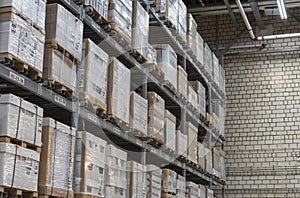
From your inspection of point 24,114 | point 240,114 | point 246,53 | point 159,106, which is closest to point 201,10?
point 246,53

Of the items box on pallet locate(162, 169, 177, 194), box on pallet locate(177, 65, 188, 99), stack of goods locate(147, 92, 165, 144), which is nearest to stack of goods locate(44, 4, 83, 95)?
stack of goods locate(147, 92, 165, 144)

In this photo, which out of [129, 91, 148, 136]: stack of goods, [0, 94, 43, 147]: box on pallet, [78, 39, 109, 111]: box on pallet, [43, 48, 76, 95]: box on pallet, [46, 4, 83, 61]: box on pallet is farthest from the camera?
[129, 91, 148, 136]: stack of goods

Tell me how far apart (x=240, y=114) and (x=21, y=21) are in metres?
10.5

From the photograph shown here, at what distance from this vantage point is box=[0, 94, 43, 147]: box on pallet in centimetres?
492

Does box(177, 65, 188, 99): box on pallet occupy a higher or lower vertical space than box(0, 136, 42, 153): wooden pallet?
higher

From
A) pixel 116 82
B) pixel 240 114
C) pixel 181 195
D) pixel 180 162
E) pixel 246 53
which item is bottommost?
pixel 181 195

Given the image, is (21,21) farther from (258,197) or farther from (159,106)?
(258,197)

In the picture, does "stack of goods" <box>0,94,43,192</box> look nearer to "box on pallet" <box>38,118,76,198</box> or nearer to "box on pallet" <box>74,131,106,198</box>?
"box on pallet" <box>38,118,76,198</box>

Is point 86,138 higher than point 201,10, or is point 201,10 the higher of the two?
point 201,10

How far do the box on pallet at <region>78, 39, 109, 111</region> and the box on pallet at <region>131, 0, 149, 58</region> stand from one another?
1166 mm

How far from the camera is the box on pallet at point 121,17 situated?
24.0 ft

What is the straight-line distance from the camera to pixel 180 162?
1045 cm

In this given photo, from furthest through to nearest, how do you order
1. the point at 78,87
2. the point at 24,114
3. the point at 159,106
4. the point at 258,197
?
the point at 258,197, the point at 159,106, the point at 78,87, the point at 24,114

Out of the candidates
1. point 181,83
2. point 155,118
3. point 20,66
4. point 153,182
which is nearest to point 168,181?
point 153,182
